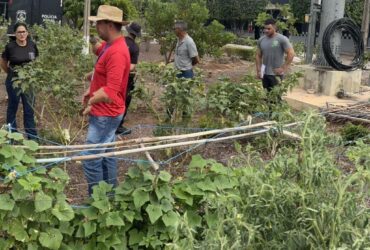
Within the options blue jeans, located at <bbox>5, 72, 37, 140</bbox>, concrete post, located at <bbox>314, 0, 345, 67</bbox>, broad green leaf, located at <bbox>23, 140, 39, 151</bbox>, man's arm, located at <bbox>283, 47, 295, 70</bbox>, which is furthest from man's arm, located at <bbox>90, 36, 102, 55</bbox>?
concrete post, located at <bbox>314, 0, 345, 67</bbox>

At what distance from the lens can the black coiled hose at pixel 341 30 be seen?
9.72 meters

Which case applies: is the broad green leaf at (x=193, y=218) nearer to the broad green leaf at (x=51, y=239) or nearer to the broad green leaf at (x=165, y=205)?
the broad green leaf at (x=165, y=205)

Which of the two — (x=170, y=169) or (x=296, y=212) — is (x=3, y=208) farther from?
(x=170, y=169)

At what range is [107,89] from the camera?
408 centimetres

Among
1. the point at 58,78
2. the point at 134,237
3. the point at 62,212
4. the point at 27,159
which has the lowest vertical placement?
the point at 134,237

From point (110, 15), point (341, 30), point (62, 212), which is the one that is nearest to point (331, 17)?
point (341, 30)

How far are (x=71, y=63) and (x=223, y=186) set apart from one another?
5.17m

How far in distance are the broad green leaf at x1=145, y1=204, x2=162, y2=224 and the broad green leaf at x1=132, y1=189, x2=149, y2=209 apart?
54mm

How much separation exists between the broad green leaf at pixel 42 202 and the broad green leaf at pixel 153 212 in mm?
607

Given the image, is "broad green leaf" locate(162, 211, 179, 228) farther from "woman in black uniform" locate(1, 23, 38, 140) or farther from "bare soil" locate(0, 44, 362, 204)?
"woman in black uniform" locate(1, 23, 38, 140)

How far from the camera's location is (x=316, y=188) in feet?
6.82

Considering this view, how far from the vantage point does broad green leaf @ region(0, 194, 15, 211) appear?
3.27 m

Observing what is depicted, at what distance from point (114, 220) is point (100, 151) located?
94cm

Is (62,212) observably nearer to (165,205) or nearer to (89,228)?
(89,228)
